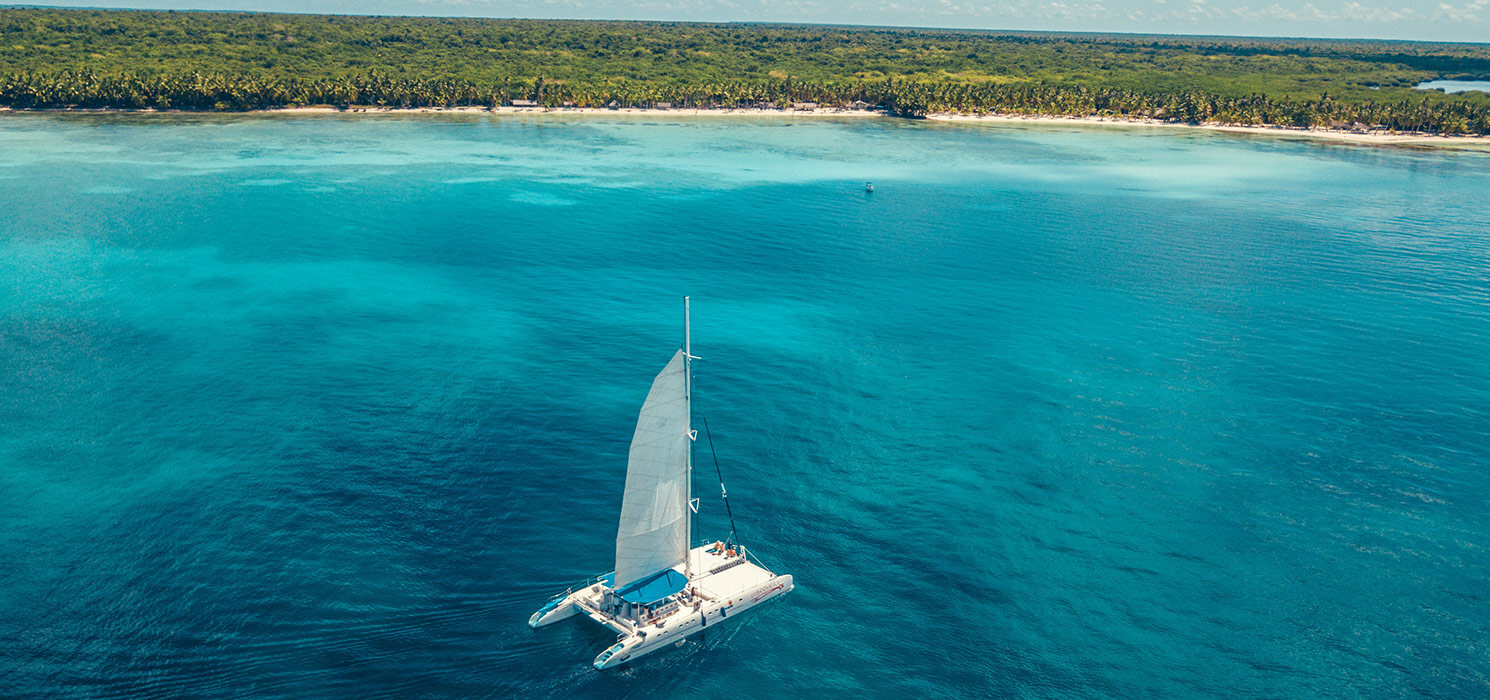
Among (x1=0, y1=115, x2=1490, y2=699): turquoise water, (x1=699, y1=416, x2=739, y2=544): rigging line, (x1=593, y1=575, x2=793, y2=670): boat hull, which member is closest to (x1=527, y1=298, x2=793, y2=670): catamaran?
(x1=593, y1=575, x2=793, y2=670): boat hull

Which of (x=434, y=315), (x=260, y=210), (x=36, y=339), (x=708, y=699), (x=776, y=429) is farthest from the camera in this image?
(x=260, y=210)

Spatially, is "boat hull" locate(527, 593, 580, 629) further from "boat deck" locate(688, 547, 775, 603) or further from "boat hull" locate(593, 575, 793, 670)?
"boat deck" locate(688, 547, 775, 603)

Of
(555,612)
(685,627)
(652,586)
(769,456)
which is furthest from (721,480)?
(555,612)

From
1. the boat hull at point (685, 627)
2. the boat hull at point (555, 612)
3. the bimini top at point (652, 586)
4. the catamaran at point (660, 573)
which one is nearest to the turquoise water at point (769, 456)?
the boat hull at point (685, 627)

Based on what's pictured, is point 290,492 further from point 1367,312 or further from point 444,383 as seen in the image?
point 1367,312

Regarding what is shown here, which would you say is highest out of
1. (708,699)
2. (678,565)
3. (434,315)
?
(434,315)

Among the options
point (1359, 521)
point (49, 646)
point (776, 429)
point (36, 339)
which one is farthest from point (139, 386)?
point (1359, 521)
